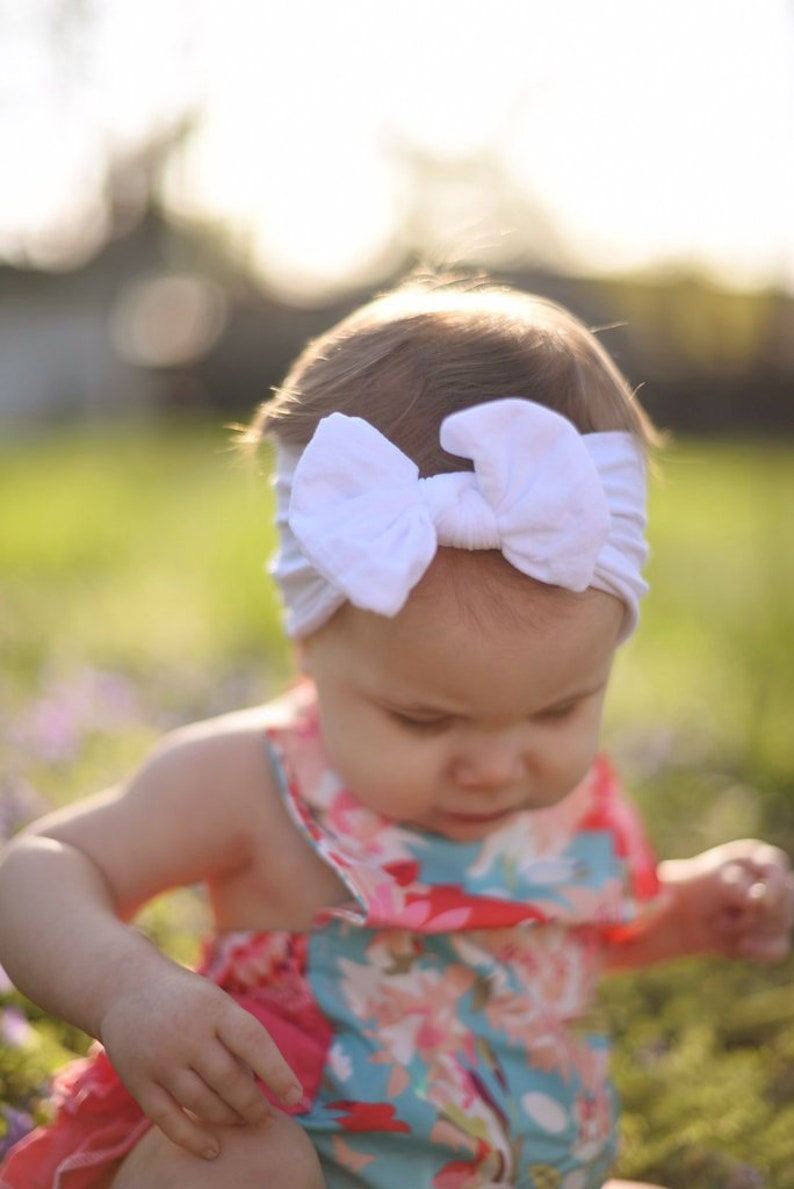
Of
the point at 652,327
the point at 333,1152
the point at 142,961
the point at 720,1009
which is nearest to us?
the point at 142,961

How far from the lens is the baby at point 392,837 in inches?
64.8

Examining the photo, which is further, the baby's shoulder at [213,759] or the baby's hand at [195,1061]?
the baby's shoulder at [213,759]

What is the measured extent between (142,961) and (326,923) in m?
0.34

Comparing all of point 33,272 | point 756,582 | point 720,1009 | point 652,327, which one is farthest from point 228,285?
point 720,1009

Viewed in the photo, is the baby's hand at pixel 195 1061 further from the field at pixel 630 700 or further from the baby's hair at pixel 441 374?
the baby's hair at pixel 441 374

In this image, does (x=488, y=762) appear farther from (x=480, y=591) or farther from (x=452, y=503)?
(x=452, y=503)

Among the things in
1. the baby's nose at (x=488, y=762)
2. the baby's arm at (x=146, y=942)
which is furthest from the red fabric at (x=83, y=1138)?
the baby's nose at (x=488, y=762)

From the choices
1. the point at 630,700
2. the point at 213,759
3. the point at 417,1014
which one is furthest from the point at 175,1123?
the point at 630,700

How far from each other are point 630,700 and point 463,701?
3.55m

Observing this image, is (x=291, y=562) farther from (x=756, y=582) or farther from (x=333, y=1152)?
(x=756, y=582)

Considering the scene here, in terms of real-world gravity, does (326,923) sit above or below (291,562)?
below

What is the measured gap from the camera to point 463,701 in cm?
171

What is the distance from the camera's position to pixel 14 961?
5.81ft

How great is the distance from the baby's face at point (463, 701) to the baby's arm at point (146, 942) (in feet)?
0.76
